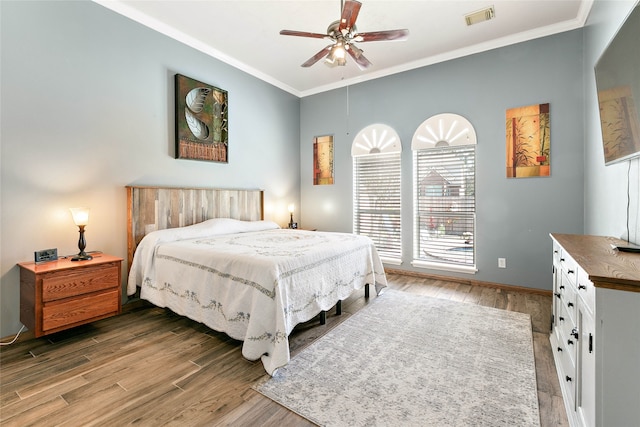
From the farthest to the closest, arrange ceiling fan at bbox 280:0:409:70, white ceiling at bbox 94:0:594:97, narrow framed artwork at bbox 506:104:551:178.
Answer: narrow framed artwork at bbox 506:104:551:178, white ceiling at bbox 94:0:594:97, ceiling fan at bbox 280:0:409:70

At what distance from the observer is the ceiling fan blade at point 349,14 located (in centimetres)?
218

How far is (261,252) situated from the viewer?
7.98ft

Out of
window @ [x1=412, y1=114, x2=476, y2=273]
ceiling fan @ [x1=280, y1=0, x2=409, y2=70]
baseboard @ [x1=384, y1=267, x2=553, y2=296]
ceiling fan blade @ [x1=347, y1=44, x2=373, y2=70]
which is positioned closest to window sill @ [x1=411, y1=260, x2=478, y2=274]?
window @ [x1=412, y1=114, x2=476, y2=273]

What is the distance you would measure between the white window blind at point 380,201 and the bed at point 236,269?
1225mm

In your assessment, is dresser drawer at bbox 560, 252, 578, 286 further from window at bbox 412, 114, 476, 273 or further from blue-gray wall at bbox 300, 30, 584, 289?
window at bbox 412, 114, 476, 273

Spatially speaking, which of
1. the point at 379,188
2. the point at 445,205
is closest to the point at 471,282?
the point at 445,205

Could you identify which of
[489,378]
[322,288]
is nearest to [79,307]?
[322,288]

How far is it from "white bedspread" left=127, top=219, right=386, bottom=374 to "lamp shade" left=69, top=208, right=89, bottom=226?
1.89 feet

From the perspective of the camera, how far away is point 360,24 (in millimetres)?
3365

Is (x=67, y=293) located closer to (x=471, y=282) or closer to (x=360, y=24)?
(x=360, y=24)

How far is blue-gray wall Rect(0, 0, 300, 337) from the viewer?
2.43 m

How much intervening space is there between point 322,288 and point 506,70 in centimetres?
357

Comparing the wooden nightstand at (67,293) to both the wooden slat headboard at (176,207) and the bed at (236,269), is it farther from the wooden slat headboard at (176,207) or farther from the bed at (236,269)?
the wooden slat headboard at (176,207)

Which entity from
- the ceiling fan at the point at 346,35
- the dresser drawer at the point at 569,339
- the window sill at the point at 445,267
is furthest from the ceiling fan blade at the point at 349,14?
the window sill at the point at 445,267
